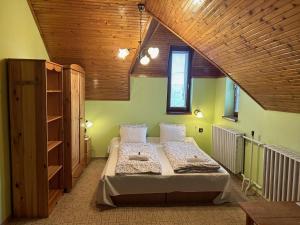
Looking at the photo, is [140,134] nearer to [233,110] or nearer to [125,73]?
[125,73]

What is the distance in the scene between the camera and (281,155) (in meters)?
2.67

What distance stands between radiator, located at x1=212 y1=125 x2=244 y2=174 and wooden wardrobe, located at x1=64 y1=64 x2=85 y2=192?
2336mm

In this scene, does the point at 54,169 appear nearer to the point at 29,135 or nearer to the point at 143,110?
the point at 29,135

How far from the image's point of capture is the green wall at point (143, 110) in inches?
195

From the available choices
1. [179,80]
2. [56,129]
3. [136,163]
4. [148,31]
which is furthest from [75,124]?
[179,80]

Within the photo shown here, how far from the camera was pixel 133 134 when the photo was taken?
4.64 meters

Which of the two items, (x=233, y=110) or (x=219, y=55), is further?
(x=233, y=110)

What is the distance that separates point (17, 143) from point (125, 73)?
2.42m

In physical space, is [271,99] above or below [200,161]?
above

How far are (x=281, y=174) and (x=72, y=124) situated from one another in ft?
8.61

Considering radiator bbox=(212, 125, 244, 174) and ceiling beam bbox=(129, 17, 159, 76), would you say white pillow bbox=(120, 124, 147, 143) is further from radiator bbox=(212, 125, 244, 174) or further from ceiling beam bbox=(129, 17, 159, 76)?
radiator bbox=(212, 125, 244, 174)

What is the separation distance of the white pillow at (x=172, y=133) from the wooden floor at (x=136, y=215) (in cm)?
174

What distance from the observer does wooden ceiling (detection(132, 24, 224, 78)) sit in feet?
14.5

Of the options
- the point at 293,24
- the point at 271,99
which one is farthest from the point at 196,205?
the point at 293,24
